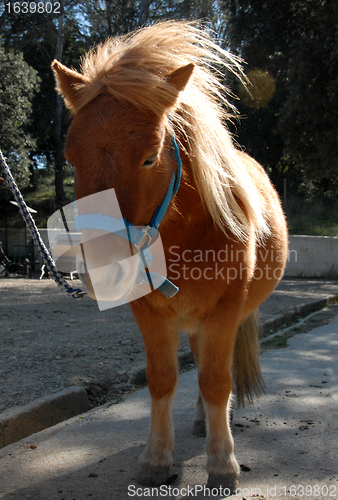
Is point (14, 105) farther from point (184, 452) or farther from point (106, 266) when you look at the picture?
point (106, 266)

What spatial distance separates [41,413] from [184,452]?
107cm

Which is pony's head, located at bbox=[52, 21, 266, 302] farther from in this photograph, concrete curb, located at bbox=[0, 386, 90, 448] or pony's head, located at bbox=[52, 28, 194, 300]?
concrete curb, located at bbox=[0, 386, 90, 448]

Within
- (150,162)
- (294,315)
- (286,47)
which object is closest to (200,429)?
(150,162)

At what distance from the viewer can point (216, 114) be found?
239cm

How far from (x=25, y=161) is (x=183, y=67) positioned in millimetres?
18987

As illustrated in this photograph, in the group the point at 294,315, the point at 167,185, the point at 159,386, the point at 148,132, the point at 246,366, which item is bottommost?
the point at 294,315

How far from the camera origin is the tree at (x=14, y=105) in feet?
58.2

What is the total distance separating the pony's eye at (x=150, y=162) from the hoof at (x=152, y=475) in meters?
1.62

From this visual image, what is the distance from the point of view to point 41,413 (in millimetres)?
3002

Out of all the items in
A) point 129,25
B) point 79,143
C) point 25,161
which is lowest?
point 79,143

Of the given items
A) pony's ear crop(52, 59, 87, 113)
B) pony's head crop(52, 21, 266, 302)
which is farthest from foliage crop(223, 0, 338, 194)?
pony's ear crop(52, 59, 87, 113)

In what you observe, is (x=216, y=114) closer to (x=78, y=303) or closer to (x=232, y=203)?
(x=232, y=203)

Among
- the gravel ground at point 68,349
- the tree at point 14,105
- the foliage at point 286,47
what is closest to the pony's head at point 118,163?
the gravel ground at point 68,349

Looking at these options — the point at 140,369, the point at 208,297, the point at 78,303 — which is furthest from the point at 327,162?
the point at 208,297
